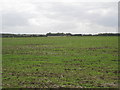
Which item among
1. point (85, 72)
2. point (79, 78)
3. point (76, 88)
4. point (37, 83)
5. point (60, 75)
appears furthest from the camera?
point (85, 72)

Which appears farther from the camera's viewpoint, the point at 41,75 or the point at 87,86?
the point at 41,75

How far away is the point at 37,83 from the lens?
9.22 metres

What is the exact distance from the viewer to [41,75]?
10.9 m

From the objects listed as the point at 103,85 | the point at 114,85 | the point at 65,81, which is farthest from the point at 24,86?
the point at 114,85

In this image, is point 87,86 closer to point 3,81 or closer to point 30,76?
point 30,76

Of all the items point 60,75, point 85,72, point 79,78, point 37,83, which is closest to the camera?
point 37,83

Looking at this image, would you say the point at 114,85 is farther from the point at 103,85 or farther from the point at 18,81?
the point at 18,81

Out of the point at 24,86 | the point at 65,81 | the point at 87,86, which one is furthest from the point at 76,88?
the point at 24,86

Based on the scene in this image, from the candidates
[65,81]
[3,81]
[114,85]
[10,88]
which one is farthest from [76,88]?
[3,81]

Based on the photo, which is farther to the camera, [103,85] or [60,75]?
[60,75]

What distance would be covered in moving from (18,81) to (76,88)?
3.32 metres

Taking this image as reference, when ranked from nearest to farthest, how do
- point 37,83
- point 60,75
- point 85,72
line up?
point 37,83 → point 60,75 → point 85,72

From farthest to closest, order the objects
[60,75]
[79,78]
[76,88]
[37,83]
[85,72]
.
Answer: [85,72] → [60,75] → [79,78] → [37,83] → [76,88]

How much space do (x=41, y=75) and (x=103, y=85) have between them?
12.9 feet
